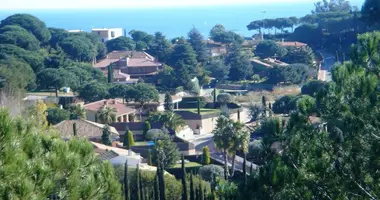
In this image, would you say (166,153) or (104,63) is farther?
(104,63)

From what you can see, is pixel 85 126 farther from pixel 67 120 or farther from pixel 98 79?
pixel 98 79

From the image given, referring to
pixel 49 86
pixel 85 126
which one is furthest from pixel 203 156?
pixel 49 86

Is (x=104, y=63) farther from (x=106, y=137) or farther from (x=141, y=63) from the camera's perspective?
(x=106, y=137)

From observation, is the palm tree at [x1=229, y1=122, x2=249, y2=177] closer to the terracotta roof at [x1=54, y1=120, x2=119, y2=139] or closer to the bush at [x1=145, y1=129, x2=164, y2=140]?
the bush at [x1=145, y1=129, x2=164, y2=140]

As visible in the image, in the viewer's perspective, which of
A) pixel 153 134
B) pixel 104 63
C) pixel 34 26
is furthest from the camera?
pixel 34 26

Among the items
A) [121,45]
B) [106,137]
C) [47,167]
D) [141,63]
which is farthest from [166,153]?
[121,45]

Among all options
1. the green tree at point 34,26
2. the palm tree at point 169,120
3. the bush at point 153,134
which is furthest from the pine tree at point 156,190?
the green tree at point 34,26

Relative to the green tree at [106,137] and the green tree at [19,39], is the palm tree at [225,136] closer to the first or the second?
the green tree at [106,137]

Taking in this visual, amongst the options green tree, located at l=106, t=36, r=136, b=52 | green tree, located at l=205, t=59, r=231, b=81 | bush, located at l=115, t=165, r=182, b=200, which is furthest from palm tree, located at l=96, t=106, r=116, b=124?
green tree, located at l=106, t=36, r=136, b=52
